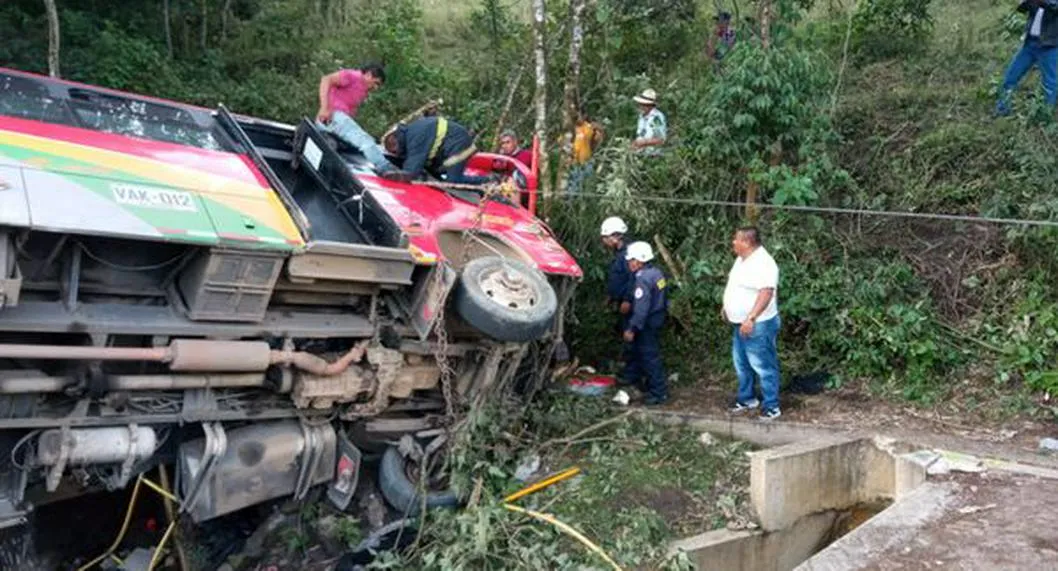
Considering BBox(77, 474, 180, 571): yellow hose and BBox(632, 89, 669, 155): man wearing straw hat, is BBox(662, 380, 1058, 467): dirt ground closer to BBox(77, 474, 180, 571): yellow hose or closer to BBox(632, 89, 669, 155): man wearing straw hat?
BBox(632, 89, 669, 155): man wearing straw hat

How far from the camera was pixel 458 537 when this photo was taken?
5297mm

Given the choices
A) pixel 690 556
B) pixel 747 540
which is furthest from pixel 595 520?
pixel 747 540

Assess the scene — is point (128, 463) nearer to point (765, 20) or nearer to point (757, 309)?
point (757, 309)

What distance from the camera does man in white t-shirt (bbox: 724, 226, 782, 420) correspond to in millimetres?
6469

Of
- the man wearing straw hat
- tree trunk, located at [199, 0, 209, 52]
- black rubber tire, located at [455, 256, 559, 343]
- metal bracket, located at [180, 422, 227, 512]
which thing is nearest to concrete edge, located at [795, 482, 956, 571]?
black rubber tire, located at [455, 256, 559, 343]

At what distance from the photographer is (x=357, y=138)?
675cm

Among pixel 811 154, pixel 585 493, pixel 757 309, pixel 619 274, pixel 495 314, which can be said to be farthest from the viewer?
pixel 811 154

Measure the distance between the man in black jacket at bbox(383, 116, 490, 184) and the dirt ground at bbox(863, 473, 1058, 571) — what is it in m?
3.83

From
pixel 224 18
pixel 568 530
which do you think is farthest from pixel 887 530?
pixel 224 18

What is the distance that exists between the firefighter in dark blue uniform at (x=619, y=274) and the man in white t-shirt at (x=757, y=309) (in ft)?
2.92

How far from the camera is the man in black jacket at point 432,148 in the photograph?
658cm

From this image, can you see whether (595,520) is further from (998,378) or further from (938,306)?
(938,306)

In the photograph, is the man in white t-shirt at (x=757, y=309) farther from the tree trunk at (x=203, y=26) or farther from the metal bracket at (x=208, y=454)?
the tree trunk at (x=203, y=26)

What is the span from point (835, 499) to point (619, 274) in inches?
93.2
